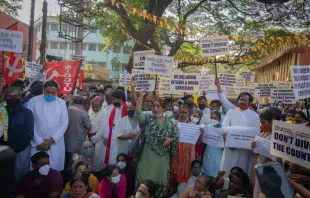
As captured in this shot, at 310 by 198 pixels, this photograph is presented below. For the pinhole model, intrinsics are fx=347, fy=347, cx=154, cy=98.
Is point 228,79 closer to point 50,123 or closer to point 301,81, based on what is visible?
point 301,81

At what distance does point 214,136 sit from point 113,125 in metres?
1.72

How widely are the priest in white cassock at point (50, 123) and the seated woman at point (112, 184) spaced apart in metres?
0.88

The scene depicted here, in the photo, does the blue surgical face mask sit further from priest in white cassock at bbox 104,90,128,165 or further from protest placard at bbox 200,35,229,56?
protest placard at bbox 200,35,229,56

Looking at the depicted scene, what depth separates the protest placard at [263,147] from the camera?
393 centimetres

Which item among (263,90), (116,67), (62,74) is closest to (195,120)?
(62,74)

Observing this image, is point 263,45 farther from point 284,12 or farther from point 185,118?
point 185,118

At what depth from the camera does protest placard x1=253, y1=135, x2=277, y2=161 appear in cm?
393

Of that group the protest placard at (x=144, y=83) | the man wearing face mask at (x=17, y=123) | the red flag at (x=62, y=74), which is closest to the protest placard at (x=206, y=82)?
the protest placard at (x=144, y=83)

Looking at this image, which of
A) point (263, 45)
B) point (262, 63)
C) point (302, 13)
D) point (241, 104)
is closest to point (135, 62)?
point (241, 104)

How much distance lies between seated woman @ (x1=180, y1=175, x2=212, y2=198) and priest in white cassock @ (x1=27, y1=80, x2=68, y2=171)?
80.7 inches

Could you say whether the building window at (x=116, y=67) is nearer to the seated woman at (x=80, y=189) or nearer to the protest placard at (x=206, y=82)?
the protest placard at (x=206, y=82)

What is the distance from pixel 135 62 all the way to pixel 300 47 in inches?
362

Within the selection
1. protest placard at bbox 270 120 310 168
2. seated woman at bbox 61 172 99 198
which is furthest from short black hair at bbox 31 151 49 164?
protest placard at bbox 270 120 310 168

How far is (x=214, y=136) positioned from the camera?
16.8ft
